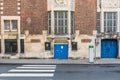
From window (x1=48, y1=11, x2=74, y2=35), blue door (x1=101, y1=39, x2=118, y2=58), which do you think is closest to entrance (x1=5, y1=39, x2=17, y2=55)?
window (x1=48, y1=11, x2=74, y2=35)

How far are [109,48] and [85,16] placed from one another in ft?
12.8

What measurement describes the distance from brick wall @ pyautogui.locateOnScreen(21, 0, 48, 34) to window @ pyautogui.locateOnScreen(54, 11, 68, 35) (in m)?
1.07

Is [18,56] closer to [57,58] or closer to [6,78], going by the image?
[57,58]

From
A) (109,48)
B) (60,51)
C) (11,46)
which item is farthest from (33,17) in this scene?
(109,48)

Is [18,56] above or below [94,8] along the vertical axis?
below

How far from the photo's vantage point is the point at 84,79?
1817 cm

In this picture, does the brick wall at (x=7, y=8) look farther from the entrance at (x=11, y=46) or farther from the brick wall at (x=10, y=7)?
the entrance at (x=11, y=46)

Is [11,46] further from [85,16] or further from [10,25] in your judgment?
[85,16]

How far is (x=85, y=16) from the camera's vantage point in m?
35.6

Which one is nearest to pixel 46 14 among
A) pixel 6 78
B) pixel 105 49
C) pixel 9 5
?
pixel 9 5

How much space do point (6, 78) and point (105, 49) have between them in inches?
743

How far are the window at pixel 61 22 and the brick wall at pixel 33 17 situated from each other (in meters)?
1.07

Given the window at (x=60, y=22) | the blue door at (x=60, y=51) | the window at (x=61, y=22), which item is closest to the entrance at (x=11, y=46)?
the window at (x=60, y=22)

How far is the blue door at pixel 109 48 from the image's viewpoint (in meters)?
36.0
